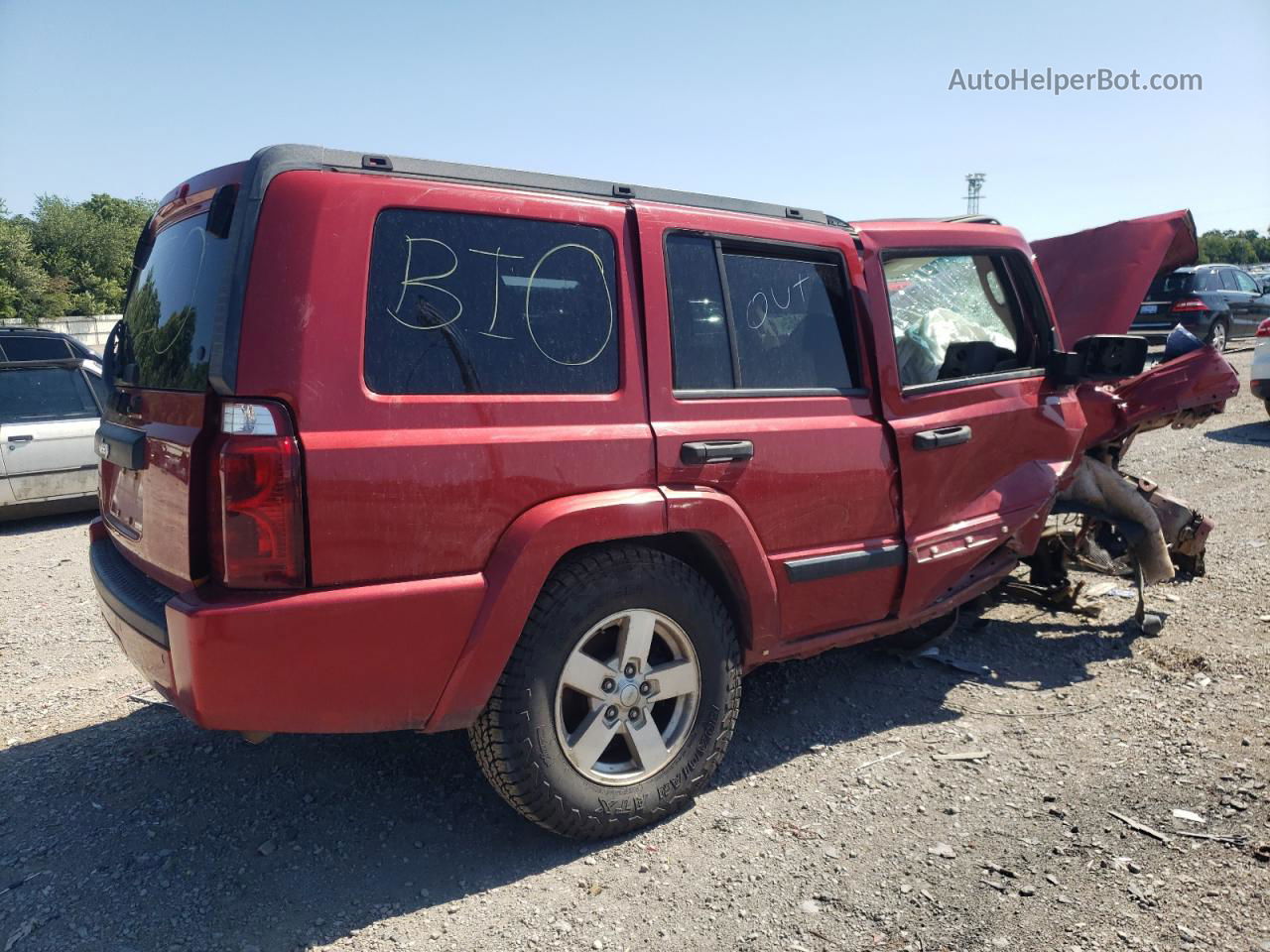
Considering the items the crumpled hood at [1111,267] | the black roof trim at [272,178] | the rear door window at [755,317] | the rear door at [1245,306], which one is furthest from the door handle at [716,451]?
the rear door at [1245,306]

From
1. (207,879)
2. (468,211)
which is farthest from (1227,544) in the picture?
(207,879)

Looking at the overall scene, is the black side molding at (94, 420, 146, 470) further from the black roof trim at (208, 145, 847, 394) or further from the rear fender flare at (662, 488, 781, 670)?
the rear fender flare at (662, 488, 781, 670)

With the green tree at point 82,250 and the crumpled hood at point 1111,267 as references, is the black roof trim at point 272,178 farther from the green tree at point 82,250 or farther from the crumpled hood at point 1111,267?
the green tree at point 82,250

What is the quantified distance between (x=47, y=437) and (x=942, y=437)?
298 inches

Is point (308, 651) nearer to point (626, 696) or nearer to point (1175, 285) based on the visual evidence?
point (626, 696)

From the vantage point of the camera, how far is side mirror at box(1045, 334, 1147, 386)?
13.6ft

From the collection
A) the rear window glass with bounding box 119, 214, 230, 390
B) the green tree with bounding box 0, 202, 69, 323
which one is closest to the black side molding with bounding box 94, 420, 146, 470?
the rear window glass with bounding box 119, 214, 230, 390

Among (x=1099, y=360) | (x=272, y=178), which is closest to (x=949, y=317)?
(x=1099, y=360)

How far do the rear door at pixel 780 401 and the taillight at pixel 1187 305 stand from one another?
16.8 metres

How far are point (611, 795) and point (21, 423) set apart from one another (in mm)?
7228

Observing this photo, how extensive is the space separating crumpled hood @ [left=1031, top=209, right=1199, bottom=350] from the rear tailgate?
4013mm

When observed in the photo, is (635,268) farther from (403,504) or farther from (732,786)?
(732,786)

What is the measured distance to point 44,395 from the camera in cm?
812

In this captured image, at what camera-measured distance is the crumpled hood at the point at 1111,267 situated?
4.66m
